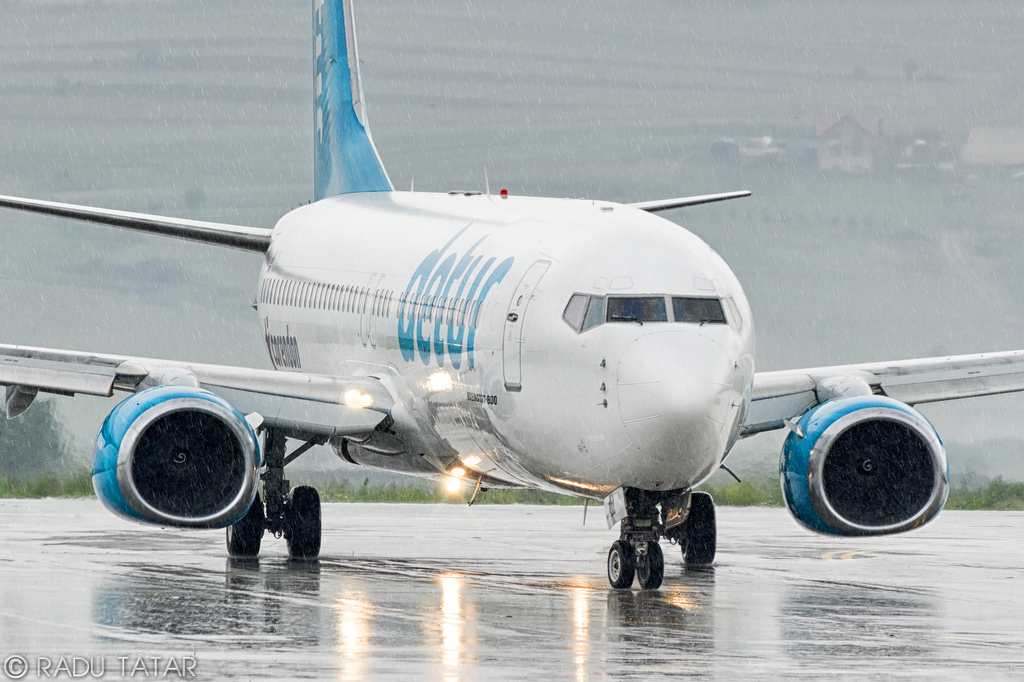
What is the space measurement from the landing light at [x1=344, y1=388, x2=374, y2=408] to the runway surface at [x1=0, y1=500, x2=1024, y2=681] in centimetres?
193

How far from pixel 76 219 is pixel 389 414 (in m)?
6.59

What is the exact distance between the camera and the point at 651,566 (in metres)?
17.5

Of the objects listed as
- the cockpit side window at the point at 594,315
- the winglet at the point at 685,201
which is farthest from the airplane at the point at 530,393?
the winglet at the point at 685,201

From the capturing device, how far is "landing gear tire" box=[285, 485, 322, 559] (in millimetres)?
22750

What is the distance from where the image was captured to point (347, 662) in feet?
41.0

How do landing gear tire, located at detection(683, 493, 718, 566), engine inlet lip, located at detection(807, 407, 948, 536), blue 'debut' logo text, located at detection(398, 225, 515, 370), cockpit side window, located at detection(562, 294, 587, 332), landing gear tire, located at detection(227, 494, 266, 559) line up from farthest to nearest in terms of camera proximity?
landing gear tire, located at detection(227, 494, 266, 559) → landing gear tire, located at detection(683, 493, 718, 566) → blue 'debut' logo text, located at detection(398, 225, 515, 370) → engine inlet lip, located at detection(807, 407, 948, 536) → cockpit side window, located at detection(562, 294, 587, 332)

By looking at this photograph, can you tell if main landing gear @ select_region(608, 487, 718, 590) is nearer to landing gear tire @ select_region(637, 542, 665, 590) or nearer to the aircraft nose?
landing gear tire @ select_region(637, 542, 665, 590)

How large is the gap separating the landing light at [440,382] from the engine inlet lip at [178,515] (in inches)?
86.7

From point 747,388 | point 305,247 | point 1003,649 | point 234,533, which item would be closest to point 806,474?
point 747,388

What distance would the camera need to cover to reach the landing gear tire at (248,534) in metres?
22.6

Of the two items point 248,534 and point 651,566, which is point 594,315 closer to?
point 651,566

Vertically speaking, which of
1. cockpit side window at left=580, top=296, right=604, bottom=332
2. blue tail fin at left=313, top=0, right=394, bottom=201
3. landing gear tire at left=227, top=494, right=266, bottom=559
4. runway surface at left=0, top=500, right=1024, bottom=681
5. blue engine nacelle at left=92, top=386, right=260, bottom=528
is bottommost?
runway surface at left=0, top=500, right=1024, bottom=681

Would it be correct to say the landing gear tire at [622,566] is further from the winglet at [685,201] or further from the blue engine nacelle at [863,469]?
the winglet at [685,201]

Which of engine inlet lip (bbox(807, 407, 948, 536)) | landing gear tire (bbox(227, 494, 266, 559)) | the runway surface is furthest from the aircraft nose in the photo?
landing gear tire (bbox(227, 494, 266, 559))
